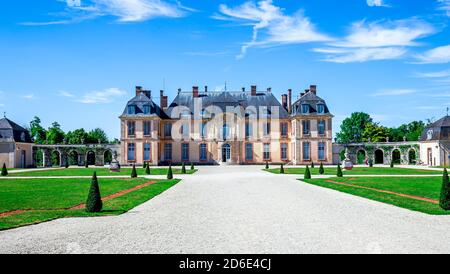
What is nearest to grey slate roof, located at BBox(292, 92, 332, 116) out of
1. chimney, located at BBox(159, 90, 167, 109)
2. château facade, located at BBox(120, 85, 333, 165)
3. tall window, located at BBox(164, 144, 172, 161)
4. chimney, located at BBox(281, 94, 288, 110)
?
château facade, located at BBox(120, 85, 333, 165)

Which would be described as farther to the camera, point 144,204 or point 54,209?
point 144,204

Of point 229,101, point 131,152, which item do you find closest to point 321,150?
point 229,101

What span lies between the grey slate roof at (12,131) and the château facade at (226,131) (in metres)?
10.1

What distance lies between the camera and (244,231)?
7.99 m

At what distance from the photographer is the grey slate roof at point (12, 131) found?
42.3 meters

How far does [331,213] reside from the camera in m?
10.3

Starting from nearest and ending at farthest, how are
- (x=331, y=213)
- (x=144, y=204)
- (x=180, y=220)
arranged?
(x=180, y=220) → (x=331, y=213) → (x=144, y=204)

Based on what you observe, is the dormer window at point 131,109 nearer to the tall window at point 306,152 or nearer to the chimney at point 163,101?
the chimney at point 163,101

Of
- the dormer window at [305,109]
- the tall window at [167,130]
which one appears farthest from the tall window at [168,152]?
the dormer window at [305,109]

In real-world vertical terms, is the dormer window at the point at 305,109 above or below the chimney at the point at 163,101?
below
